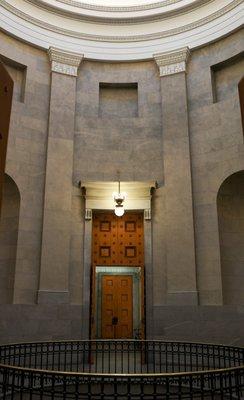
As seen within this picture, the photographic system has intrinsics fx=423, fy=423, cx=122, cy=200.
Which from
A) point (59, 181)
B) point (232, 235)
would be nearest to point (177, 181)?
point (232, 235)

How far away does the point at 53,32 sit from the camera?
1454cm

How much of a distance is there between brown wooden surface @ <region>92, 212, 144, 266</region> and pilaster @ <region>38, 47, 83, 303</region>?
3.98ft

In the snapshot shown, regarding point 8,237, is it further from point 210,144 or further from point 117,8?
point 117,8

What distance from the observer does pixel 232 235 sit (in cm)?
1280

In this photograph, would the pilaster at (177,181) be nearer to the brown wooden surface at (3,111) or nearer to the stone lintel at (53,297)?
the stone lintel at (53,297)

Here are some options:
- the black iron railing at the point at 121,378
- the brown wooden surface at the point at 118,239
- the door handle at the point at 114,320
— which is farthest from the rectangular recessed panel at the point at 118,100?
the black iron railing at the point at 121,378

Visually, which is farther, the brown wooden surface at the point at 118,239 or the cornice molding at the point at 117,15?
the cornice molding at the point at 117,15

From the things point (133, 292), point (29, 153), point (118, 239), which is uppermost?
point (29, 153)

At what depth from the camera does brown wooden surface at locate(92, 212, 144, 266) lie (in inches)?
538

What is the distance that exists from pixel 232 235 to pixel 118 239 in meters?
3.64

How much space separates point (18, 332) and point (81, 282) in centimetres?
233

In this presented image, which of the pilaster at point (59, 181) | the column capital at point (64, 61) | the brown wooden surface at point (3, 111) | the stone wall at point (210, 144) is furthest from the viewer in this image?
the column capital at point (64, 61)

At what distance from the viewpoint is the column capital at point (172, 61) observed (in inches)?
556

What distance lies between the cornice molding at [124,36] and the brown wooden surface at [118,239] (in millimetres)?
6236
